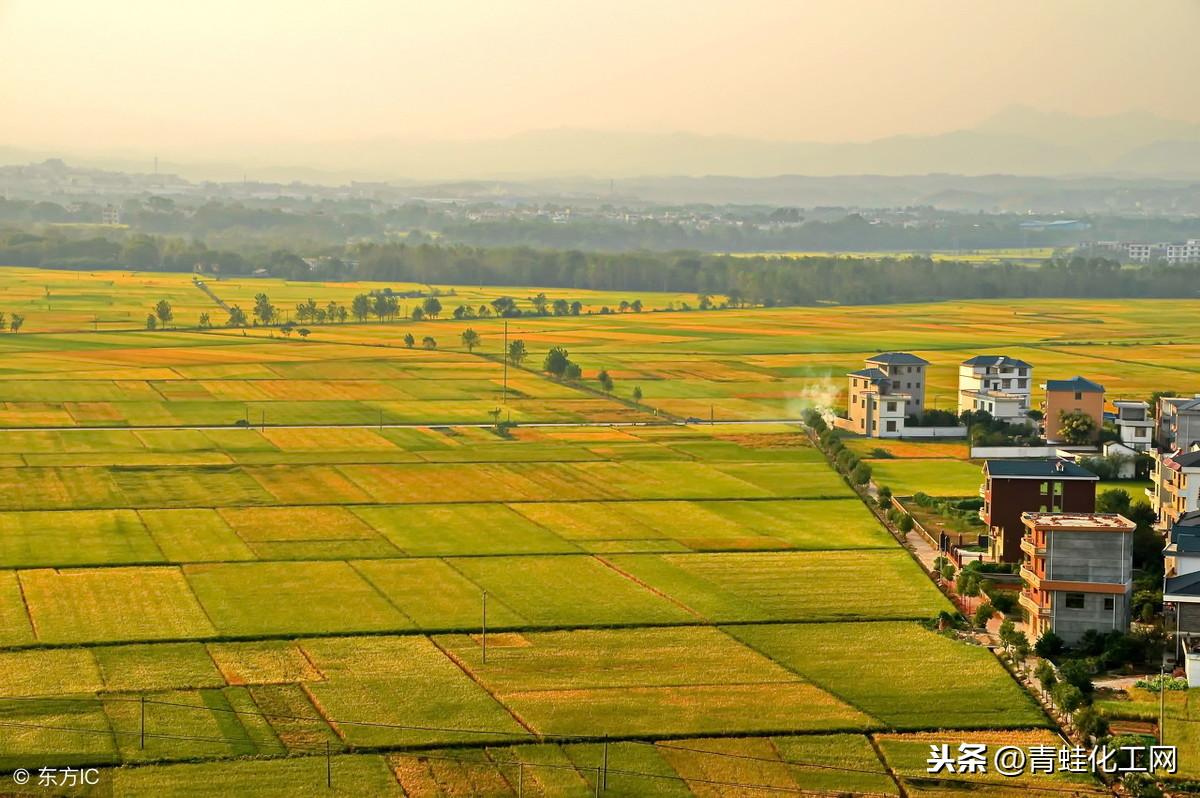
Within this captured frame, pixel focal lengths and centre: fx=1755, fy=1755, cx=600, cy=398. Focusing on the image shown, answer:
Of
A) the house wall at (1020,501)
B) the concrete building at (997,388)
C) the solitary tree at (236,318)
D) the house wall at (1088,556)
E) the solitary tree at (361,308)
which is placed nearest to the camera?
the house wall at (1088,556)

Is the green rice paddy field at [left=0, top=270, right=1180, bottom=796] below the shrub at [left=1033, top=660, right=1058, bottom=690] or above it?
below

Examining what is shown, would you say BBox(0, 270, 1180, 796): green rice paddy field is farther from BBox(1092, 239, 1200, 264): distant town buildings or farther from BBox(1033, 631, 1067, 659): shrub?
BBox(1092, 239, 1200, 264): distant town buildings

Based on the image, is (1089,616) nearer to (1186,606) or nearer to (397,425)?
(1186,606)

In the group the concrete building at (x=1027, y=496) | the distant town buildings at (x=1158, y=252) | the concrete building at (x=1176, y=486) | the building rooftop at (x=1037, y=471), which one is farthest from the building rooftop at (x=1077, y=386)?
the distant town buildings at (x=1158, y=252)

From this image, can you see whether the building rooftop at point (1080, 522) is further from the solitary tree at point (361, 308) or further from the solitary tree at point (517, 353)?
the solitary tree at point (361, 308)

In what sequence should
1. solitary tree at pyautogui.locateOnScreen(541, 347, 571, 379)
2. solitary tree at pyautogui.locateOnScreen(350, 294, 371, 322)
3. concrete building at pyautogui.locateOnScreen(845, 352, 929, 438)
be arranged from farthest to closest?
solitary tree at pyautogui.locateOnScreen(350, 294, 371, 322) → solitary tree at pyautogui.locateOnScreen(541, 347, 571, 379) → concrete building at pyautogui.locateOnScreen(845, 352, 929, 438)

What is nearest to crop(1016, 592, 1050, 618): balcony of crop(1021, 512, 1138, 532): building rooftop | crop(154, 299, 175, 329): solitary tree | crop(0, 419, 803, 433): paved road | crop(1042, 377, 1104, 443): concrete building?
crop(1021, 512, 1138, 532): building rooftop
